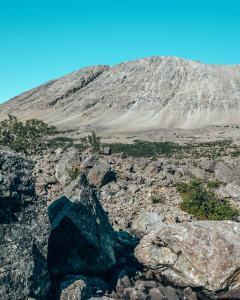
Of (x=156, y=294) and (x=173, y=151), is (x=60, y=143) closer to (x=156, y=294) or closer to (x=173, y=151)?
(x=173, y=151)

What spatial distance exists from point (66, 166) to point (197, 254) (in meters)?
17.9

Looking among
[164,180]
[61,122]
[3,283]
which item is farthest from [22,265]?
[61,122]

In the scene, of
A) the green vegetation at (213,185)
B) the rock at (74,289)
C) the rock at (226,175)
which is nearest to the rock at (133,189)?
the green vegetation at (213,185)

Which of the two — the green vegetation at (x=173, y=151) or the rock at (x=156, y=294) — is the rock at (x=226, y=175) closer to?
the rock at (x=156, y=294)

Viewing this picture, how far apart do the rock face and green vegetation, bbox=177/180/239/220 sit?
14.3m

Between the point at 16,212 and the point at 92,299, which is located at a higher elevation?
the point at 16,212

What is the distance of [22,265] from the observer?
14773 millimetres

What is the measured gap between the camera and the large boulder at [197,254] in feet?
59.4

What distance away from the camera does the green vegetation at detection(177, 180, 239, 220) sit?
89.2 feet

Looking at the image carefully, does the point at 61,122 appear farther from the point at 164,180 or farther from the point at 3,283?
the point at 3,283

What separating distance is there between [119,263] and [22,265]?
21.2 feet

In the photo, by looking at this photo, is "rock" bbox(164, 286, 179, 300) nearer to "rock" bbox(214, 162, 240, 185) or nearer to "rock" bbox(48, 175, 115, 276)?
"rock" bbox(48, 175, 115, 276)

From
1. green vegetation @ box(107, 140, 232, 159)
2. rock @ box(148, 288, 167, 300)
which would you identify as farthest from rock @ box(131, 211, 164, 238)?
green vegetation @ box(107, 140, 232, 159)

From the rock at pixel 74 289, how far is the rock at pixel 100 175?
55.8 ft
